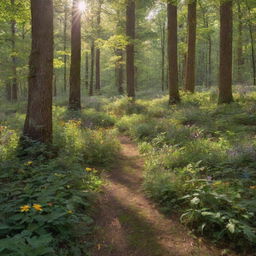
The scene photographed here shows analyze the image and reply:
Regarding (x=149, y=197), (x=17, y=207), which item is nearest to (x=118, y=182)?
(x=149, y=197)

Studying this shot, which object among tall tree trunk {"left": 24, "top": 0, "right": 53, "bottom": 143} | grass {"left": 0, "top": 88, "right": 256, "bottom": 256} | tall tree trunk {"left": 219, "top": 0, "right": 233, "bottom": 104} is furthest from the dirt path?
tall tree trunk {"left": 219, "top": 0, "right": 233, "bottom": 104}

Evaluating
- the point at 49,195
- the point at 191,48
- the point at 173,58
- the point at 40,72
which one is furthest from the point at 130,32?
the point at 49,195

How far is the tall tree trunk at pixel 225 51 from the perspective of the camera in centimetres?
1179

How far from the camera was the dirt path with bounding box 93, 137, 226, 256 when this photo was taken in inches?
150

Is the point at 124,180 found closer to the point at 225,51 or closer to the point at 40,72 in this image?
the point at 40,72

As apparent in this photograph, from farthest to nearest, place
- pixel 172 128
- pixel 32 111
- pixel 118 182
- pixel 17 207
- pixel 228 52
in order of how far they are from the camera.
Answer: pixel 228 52, pixel 172 128, pixel 32 111, pixel 118 182, pixel 17 207

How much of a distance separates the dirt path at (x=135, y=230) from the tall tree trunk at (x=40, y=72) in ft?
8.09

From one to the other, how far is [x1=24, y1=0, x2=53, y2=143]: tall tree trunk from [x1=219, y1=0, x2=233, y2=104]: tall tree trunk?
327 inches

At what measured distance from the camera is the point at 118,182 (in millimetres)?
6348

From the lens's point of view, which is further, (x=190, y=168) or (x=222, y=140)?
(x=222, y=140)

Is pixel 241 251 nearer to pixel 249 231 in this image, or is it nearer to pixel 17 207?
pixel 249 231

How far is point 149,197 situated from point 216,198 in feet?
5.35

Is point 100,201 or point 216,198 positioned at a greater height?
point 216,198

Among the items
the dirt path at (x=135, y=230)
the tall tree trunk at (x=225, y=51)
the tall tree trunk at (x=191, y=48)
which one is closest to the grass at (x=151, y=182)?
the dirt path at (x=135, y=230)
